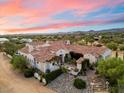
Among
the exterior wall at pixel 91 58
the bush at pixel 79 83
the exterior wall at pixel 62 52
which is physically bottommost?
the bush at pixel 79 83

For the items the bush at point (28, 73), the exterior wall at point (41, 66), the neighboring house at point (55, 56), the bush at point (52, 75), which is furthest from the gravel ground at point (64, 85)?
the bush at point (28, 73)

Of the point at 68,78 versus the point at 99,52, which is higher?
the point at 99,52

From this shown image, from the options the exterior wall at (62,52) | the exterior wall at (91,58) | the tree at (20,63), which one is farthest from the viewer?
the exterior wall at (62,52)

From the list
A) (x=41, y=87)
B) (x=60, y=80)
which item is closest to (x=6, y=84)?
(x=41, y=87)

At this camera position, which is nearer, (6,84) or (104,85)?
(104,85)

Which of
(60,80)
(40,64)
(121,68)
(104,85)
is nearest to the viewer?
(121,68)

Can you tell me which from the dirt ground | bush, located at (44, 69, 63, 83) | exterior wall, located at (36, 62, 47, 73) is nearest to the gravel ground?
bush, located at (44, 69, 63, 83)

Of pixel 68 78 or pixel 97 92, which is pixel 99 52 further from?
pixel 97 92

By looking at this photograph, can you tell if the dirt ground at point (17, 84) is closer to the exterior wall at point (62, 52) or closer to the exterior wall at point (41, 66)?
the exterior wall at point (41, 66)

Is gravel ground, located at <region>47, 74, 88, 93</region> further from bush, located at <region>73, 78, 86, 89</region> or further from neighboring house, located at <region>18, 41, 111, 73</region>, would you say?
neighboring house, located at <region>18, 41, 111, 73</region>
